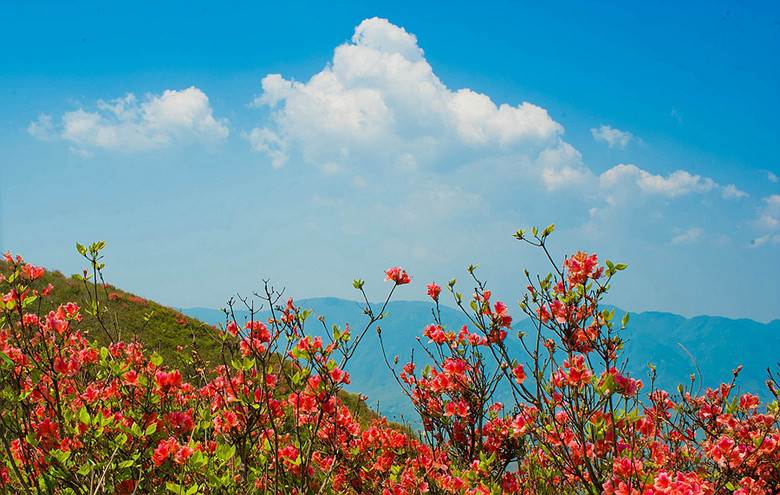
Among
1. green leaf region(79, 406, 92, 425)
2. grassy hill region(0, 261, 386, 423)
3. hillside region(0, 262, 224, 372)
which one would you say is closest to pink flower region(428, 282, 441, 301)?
green leaf region(79, 406, 92, 425)

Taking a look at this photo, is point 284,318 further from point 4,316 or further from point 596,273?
point 596,273

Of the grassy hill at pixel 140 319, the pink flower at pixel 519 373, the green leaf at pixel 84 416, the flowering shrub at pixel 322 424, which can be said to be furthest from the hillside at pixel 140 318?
the pink flower at pixel 519 373

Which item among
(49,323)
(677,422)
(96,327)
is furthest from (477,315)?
(96,327)

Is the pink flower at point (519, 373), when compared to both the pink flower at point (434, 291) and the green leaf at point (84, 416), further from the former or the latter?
the green leaf at point (84, 416)

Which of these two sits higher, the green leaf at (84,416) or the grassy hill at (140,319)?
the grassy hill at (140,319)

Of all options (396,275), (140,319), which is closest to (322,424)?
(396,275)

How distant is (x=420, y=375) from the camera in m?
4.49

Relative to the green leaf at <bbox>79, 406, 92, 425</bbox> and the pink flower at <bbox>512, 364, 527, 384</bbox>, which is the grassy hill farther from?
the green leaf at <bbox>79, 406, 92, 425</bbox>

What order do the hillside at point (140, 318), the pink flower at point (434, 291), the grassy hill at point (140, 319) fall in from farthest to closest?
the hillside at point (140, 318) → the grassy hill at point (140, 319) → the pink flower at point (434, 291)

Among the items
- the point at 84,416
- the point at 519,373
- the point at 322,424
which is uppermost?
the point at 519,373

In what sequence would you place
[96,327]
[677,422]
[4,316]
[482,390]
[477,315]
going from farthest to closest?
1. [96,327]
2. [677,422]
3. [482,390]
4. [477,315]
5. [4,316]

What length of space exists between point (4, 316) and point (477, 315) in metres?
2.79

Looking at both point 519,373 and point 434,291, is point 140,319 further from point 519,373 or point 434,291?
point 519,373

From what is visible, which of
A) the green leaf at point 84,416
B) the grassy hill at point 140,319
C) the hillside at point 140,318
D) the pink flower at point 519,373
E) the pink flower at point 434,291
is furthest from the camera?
the hillside at point 140,318
